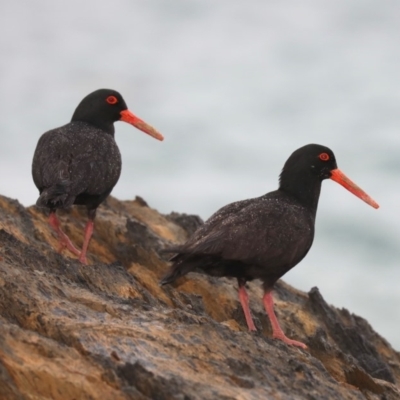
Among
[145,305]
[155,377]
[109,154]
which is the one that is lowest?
[155,377]

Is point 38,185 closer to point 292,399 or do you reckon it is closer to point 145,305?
point 145,305

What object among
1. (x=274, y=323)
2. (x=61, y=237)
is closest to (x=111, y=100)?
(x=61, y=237)

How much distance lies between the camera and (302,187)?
528 inches

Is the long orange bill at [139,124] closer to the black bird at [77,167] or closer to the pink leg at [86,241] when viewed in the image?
the black bird at [77,167]

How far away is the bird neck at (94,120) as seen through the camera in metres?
16.2

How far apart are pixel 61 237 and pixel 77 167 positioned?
142 centimetres

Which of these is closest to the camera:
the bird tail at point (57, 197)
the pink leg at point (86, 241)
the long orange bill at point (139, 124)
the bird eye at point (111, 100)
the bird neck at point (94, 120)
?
the bird tail at point (57, 197)

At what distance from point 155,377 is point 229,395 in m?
0.65

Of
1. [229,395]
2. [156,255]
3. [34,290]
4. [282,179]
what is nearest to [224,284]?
[156,255]

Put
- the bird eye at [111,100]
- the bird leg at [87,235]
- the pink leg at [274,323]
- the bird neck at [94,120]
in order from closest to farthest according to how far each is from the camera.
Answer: the pink leg at [274,323] → the bird leg at [87,235] → the bird neck at [94,120] → the bird eye at [111,100]

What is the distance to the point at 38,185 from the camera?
14.2 meters

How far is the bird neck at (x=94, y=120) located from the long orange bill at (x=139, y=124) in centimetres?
55

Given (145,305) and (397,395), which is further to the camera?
(397,395)

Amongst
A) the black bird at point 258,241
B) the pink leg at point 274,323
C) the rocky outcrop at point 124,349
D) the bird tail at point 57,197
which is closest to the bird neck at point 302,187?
the black bird at point 258,241
